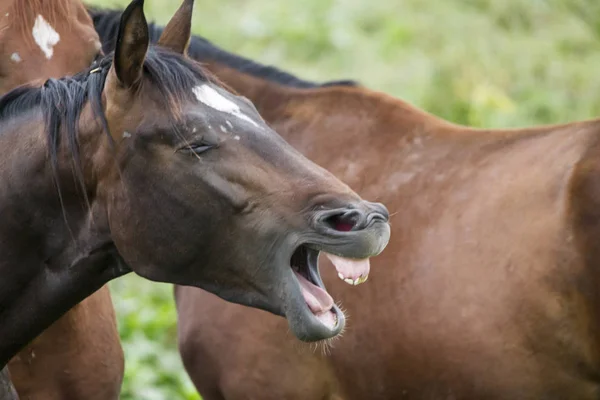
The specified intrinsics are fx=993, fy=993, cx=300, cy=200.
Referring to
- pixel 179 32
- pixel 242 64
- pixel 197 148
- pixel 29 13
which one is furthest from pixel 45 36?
pixel 242 64

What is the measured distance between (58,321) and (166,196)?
2.68 feet

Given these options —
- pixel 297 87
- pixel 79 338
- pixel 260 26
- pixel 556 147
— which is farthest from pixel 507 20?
pixel 79 338

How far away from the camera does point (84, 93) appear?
2467mm

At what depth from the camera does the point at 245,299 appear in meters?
2.44

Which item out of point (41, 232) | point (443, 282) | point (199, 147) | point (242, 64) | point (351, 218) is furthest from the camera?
point (242, 64)

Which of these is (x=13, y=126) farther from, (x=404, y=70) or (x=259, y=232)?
(x=404, y=70)

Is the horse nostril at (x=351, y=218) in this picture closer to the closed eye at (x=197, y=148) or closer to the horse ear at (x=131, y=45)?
the closed eye at (x=197, y=148)

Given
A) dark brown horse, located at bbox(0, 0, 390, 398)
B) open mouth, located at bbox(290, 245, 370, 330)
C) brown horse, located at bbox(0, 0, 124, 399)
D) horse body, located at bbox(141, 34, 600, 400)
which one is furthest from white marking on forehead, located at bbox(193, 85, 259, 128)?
horse body, located at bbox(141, 34, 600, 400)

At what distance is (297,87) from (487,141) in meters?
0.91

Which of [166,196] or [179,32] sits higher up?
[179,32]

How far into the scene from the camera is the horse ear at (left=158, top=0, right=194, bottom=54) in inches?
104

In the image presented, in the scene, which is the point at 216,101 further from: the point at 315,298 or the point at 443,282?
the point at 443,282

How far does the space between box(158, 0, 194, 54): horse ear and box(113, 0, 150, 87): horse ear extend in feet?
0.89

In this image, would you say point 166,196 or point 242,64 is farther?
point 242,64
